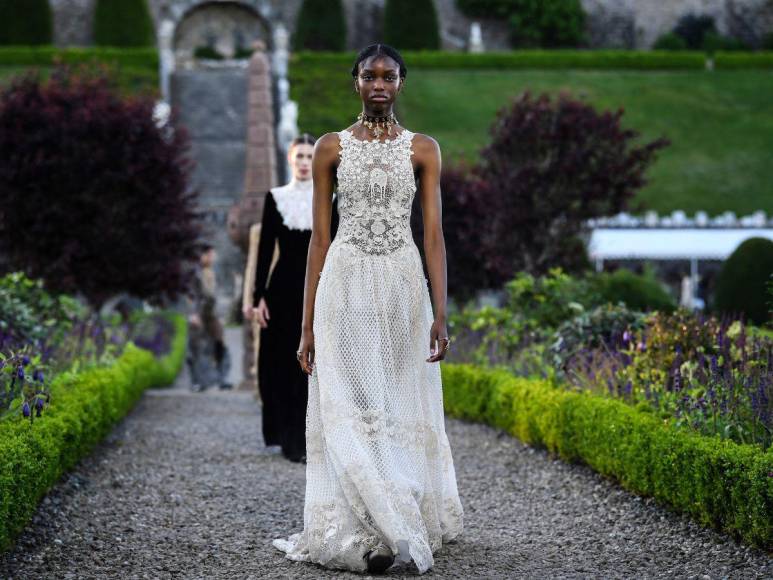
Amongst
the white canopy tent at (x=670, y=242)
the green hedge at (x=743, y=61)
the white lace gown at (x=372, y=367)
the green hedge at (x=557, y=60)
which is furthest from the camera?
the green hedge at (x=743, y=61)

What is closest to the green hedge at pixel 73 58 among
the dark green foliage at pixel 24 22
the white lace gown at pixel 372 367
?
the dark green foliage at pixel 24 22

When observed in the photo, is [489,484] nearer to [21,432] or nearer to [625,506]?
[625,506]

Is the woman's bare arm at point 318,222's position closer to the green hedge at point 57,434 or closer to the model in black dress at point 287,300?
the green hedge at point 57,434

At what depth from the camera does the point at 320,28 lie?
49094 mm

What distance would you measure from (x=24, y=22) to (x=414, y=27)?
1289 centimetres

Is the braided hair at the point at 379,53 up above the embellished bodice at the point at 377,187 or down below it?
above

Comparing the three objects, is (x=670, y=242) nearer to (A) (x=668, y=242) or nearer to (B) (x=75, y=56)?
(A) (x=668, y=242)

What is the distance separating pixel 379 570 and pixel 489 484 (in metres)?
2.48

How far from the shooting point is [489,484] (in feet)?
23.7

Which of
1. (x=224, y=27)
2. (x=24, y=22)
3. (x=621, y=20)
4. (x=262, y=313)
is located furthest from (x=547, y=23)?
(x=262, y=313)

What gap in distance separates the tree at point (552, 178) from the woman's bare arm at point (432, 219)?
12.4 metres

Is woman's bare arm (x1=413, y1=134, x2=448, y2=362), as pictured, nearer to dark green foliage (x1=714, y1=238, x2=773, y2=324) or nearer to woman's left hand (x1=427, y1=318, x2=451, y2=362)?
woman's left hand (x1=427, y1=318, x2=451, y2=362)

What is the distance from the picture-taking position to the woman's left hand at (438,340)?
4992 mm

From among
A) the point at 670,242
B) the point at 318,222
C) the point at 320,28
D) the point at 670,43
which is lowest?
the point at 670,242
